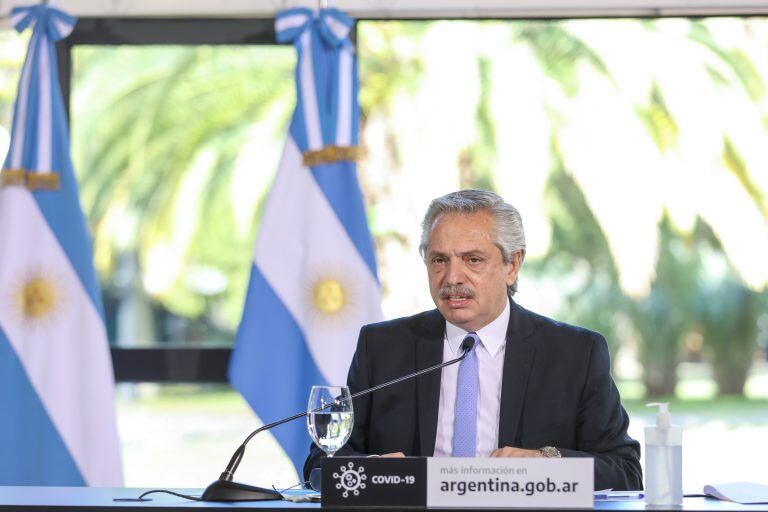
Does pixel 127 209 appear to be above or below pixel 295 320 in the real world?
above

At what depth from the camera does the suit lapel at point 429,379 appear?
272 centimetres

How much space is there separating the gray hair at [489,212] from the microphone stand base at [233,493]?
0.85 m

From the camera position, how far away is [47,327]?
410cm

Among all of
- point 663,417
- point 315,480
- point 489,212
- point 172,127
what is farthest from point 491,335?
point 172,127

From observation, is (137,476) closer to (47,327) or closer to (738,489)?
(47,327)

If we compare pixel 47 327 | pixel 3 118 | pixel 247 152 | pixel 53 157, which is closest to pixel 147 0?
pixel 53 157

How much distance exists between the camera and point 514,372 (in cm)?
275

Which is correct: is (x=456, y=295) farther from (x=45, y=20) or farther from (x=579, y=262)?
(x=579, y=262)

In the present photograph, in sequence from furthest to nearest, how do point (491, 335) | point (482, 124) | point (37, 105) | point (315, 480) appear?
1. point (482, 124)
2. point (37, 105)
3. point (491, 335)
4. point (315, 480)

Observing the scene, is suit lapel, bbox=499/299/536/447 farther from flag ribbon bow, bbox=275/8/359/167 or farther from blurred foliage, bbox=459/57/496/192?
blurred foliage, bbox=459/57/496/192

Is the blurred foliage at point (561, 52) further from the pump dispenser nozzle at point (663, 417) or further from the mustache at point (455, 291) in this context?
the pump dispenser nozzle at point (663, 417)

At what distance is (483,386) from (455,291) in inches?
11.1

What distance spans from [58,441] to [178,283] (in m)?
7.15

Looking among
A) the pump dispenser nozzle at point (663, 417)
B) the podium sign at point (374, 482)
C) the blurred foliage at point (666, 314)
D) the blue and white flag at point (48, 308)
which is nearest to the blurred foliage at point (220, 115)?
the blue and white flag at point (48, 308)
